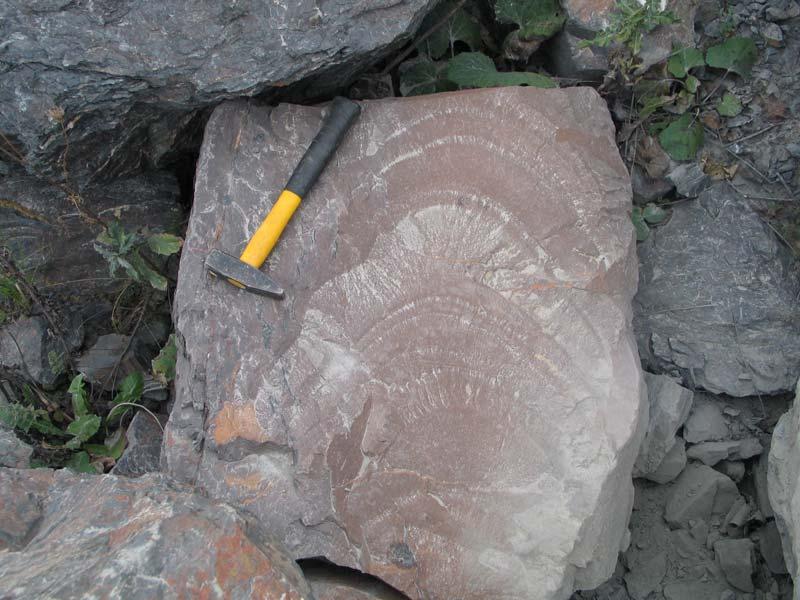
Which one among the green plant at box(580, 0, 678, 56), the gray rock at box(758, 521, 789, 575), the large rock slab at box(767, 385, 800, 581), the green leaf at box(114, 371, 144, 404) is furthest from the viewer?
the green leaf at box(114, 371, 144, 404)

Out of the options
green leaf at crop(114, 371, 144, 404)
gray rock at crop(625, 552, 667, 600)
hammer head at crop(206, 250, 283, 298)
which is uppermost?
hammer head at crop(206, 250, 283, 298)

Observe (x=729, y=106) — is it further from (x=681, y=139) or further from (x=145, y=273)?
(x=145, y=273)

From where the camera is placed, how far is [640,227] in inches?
98.7

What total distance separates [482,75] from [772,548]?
1.70 metres

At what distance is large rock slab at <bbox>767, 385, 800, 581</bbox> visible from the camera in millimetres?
1861

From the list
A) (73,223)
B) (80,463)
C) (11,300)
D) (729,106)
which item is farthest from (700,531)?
(11,300)

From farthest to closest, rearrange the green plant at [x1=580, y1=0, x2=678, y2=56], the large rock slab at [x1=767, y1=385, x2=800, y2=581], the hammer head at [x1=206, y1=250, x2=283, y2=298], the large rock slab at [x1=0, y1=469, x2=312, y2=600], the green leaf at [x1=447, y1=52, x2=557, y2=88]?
the green leaf at [x1=447, y1=52, x2=557, y2=88], the green plant at [x1=580, y1=0, x2=678, y2=56], the hammer head at [x1=206, y1=250, x2=283, y2=298], the large rock slab at [x1=767, y1=385, x2=800, y2=581], the large rock slab at [x1=0, y1=469, x2=312, y2=600]

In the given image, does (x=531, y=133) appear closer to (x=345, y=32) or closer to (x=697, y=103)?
(x=345, y=32)

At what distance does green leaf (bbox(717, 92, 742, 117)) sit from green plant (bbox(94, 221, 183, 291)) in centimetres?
188

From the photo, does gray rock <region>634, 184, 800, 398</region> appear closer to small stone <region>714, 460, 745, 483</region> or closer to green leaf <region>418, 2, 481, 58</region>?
small stone <region>714, 460, 745, 483</region>

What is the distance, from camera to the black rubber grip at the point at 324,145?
6.76 feet

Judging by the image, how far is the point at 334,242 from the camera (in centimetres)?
207

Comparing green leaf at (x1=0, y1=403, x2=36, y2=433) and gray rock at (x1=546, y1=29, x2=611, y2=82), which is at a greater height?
gray rock at (x1=546, y1=29, x2=611, y2=82)

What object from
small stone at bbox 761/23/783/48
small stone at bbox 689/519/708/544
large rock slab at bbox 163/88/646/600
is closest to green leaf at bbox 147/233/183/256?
large rock slab at bbox 163/88/646/600
